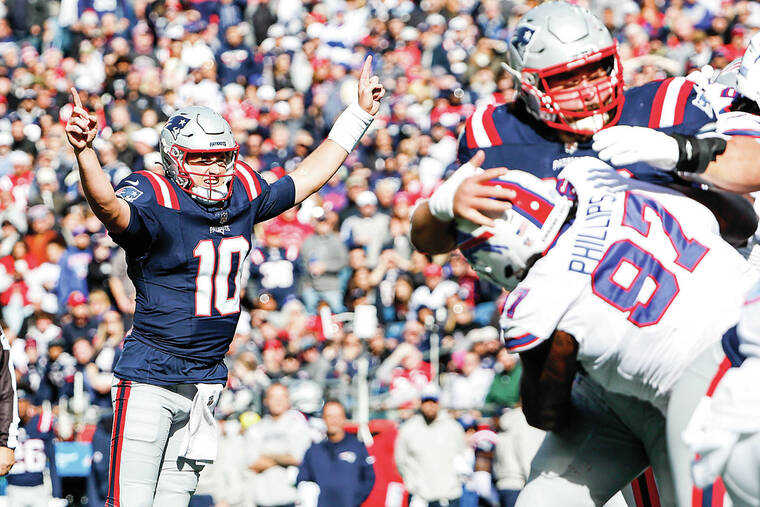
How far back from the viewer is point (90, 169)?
387 centimetres

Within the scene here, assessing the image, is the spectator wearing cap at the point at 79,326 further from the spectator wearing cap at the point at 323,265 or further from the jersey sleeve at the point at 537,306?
the jersey sleeve at the point at 537,306

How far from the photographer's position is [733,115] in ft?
11.6

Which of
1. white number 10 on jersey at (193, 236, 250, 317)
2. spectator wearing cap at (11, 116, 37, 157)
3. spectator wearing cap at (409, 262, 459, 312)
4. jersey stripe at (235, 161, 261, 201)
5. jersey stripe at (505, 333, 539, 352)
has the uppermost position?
jersey stripe at (505, 333, 539, 352)

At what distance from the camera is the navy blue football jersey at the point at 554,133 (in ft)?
11.8

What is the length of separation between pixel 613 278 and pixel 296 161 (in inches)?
378

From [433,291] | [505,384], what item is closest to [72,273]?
[433,291]

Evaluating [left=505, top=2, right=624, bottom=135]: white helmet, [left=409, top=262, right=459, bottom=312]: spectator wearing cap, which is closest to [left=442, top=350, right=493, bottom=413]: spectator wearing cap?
[left=409, top=262, right=459, bottom=312]: spectator wearing cap

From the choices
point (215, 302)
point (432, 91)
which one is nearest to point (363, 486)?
point (215, 302)

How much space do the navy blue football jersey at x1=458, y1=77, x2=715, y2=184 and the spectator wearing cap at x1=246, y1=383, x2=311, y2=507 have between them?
4795 mm

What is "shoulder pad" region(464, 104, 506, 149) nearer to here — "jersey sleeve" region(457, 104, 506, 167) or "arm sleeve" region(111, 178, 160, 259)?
"jersey sleeve" region(457, 104, 506, 167)

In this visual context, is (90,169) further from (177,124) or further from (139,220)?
(177,124)

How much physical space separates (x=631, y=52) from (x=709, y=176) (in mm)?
9496

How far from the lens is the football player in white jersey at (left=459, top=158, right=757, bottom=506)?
3.10 m

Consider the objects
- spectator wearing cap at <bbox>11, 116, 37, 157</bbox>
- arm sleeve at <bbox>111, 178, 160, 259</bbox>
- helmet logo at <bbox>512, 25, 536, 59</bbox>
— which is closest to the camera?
helmet logo at <bbox>512, 25, 536, 59</bbox>
